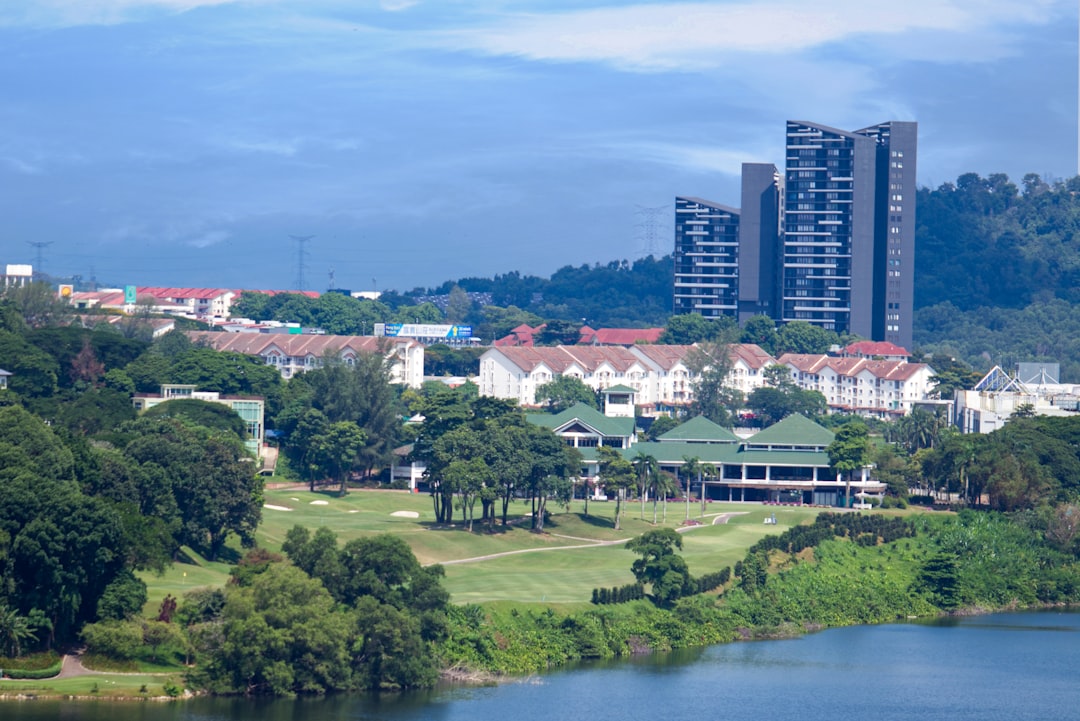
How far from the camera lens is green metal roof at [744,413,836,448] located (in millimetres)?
112287

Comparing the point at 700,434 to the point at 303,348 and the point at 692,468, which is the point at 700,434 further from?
the point at 303,348

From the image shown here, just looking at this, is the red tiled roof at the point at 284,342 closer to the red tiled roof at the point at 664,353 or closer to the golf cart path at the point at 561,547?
the red tiled roof at the point at 664,353

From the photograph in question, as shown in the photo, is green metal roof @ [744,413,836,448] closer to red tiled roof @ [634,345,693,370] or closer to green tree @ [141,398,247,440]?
green tree @ [141,398,247,440]

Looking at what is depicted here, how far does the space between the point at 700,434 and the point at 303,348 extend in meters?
60.6

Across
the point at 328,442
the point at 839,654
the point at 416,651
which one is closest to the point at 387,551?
the point at 416,651

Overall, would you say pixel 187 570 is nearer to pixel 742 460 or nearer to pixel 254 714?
pixel 254 714

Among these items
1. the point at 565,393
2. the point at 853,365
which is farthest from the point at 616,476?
the point at 853,365

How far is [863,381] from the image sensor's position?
174500 millimetres

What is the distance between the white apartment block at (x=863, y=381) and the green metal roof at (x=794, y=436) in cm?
5174

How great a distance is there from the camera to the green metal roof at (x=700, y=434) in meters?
115

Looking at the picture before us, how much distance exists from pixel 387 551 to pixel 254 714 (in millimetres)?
8862

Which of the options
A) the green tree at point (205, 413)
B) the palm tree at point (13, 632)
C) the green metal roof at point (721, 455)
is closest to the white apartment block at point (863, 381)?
the green metal roof at point (721, 455)

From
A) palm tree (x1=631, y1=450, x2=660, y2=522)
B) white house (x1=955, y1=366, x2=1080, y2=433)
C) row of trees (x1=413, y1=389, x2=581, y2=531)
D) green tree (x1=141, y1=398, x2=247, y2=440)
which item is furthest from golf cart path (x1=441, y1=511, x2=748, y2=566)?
white house (x1=955, y1=366, x2=1080, y2=433)

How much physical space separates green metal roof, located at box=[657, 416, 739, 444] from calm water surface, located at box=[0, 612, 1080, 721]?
139 ft
